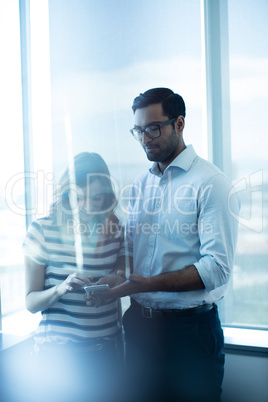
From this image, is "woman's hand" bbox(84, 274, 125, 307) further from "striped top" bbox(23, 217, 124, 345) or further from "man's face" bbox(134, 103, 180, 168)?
"man's face" bbox(134, 103, 180, 168)

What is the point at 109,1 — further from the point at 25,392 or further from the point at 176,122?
the point at 25,392

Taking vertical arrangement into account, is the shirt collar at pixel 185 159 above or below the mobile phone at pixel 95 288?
above

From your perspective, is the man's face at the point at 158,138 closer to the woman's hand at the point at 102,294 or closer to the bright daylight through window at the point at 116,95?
the bright daylight through window at the point at 116,95

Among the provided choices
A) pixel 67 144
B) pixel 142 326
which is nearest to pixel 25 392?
pixel 142 326

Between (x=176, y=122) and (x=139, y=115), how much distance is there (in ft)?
Result: 0.40

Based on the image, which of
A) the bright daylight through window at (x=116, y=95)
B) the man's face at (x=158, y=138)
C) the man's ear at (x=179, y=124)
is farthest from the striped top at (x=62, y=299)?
the man's ear at (x=179, y=124)

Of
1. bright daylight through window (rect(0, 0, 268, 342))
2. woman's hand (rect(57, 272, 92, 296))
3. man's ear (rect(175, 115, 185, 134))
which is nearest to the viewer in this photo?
woman's hand (rect(57, 272, 92, 296))

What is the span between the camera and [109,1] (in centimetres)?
129

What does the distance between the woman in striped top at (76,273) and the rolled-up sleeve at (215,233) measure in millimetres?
281

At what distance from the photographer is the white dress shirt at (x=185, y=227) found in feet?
3.53

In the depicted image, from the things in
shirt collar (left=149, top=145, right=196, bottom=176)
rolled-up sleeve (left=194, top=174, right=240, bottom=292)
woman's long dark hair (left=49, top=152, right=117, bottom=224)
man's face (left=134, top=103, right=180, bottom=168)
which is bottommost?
rolled-up sleeve (left=194, top=174, right=240, bottom=292)

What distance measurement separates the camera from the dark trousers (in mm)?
1146

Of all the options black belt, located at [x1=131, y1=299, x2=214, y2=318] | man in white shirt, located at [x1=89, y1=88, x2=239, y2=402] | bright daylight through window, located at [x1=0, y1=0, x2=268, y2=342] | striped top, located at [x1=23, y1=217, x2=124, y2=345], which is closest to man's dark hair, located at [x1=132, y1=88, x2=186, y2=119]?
man in white shirt, located at [x1=89, y1=88, x2=239, y2=402]

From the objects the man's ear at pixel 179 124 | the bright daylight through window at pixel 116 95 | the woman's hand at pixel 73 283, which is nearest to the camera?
the woman's hand at pixel 73 283
